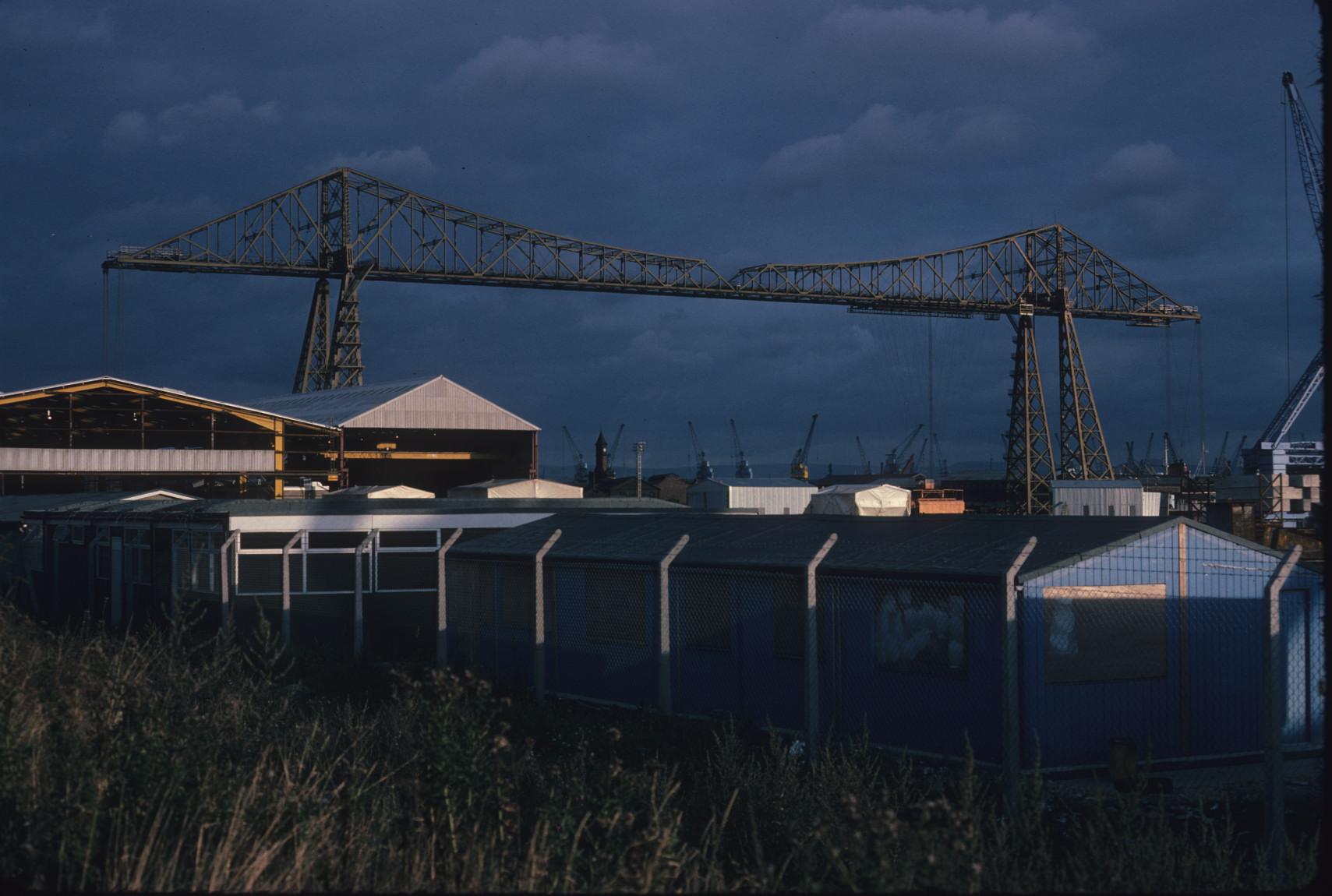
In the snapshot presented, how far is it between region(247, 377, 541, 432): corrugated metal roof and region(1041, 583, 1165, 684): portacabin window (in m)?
47.5

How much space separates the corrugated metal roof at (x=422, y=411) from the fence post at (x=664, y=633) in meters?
44.1

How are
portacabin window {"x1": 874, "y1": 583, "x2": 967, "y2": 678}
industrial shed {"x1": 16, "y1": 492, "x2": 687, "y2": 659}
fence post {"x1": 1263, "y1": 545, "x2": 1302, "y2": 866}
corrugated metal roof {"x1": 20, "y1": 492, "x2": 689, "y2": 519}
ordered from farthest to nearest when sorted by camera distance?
corrugated metal roof {"x1": 20, "y1": 492, "x2": 689, "y2": 519} < industrial shed {"x1": 16, "y1": 492, "x2": 687, "y2": 659} < portacabin window {"x1": 874, "y1": 583, "x2": 967, "y2": 678} < fence post {"x1": 1263, "y1": 545, "x2": 1302, "y2": 866}

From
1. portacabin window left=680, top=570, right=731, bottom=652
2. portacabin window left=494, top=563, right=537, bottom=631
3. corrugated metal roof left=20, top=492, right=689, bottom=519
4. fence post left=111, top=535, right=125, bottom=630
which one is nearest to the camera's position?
portacabin window left=680, top=570, right=731, bottom=652

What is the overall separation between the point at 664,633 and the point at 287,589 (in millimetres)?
9482

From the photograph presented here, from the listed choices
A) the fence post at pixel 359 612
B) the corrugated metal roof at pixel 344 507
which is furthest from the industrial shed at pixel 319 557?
the fence post at pixel 359 612

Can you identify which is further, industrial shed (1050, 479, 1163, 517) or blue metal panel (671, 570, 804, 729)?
industrial shed (1050, 479, 1163, 517)

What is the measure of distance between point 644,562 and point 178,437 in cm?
4715

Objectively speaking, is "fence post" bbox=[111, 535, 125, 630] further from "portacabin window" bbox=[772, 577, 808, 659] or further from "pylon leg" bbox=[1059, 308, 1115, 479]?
"pylon leg" bbox=[1059, 308, 1115, 479]

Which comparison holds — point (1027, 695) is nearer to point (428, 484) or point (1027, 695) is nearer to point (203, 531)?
point (203, 531)

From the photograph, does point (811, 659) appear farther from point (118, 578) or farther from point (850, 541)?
point (118, 578)

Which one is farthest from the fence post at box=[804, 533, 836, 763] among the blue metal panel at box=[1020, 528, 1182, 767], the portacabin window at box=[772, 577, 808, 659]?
the blue metal panel at box=[1020, 528, 1182, 767]

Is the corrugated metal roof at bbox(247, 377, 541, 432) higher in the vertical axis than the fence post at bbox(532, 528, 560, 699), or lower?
higher

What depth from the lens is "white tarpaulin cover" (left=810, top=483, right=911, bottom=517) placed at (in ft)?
165

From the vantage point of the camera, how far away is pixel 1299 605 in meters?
13.7
